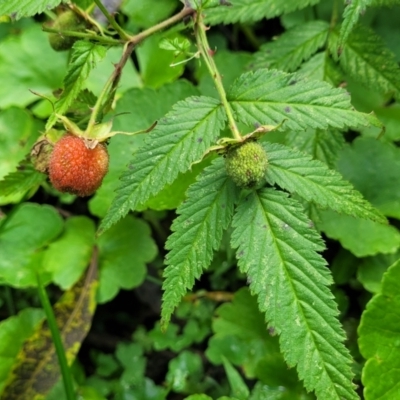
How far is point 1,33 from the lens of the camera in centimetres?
199

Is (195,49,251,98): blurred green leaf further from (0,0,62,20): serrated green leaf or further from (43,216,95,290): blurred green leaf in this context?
(0,0,62,20): serrated green leaf

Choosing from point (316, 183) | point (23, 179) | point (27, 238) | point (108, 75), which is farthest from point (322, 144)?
point (27, 238)

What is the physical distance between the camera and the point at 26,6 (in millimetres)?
979

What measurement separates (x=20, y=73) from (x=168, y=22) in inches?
35.0

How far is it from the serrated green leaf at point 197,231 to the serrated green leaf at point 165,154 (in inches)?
2.1

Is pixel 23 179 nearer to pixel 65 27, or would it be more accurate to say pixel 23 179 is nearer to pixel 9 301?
pixel 65 27

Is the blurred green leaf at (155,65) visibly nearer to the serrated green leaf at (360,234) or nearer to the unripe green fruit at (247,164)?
the serrated green leaf at (360,234)

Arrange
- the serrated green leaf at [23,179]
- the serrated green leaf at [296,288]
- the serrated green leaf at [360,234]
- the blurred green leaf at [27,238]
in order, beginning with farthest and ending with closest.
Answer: the blurred green leaf at [27,238]
the serrated green leaf at [360,234]
the serrated green leaf at [23,179]
the serrated green leaf at [296,288]

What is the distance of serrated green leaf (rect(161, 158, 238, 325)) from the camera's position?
3.08 feet

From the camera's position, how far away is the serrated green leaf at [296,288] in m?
0.90

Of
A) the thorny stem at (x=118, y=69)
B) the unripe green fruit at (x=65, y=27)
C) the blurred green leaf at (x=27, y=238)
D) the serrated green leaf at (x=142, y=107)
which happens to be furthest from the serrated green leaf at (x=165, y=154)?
the blurred green leaf at (x=27, y=238)

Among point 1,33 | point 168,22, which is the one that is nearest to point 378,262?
point 168,22

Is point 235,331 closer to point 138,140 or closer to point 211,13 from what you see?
point 138,140

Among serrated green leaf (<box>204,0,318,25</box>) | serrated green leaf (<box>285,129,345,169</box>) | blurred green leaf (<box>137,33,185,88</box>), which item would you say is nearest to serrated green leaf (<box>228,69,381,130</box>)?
Result: serrated green leaf (<box>285,129,345,169</box>)
